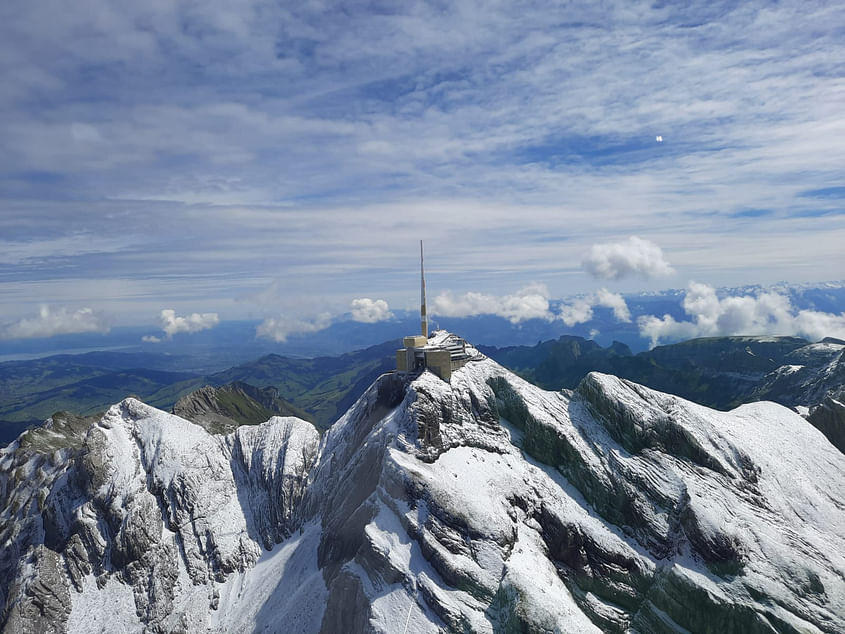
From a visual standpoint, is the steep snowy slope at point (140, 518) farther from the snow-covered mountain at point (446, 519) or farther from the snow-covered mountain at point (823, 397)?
the snow-covered mountain at point (823, 397)

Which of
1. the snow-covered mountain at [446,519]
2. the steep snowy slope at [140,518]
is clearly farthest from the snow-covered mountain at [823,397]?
the steep snowy slope at [140,518]

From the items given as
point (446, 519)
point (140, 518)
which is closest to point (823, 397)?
point (446, 519)

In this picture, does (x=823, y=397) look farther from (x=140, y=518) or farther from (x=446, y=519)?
(x=140, y=518)

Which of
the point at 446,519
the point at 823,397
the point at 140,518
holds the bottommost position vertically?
the point at 823,397

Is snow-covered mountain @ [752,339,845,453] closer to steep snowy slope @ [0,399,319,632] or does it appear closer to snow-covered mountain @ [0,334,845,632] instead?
snow-covered mountain @ [0,334,845,632]

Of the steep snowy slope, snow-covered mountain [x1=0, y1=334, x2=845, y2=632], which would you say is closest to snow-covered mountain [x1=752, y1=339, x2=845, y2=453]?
snow-covered mountain [x1=0, y1=334, x2=845, y2=632]

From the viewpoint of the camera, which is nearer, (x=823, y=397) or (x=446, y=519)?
(x=446, y=519)

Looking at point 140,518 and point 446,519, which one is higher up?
point 446,519

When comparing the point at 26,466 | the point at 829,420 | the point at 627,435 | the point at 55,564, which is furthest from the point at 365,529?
the point at 829,420
